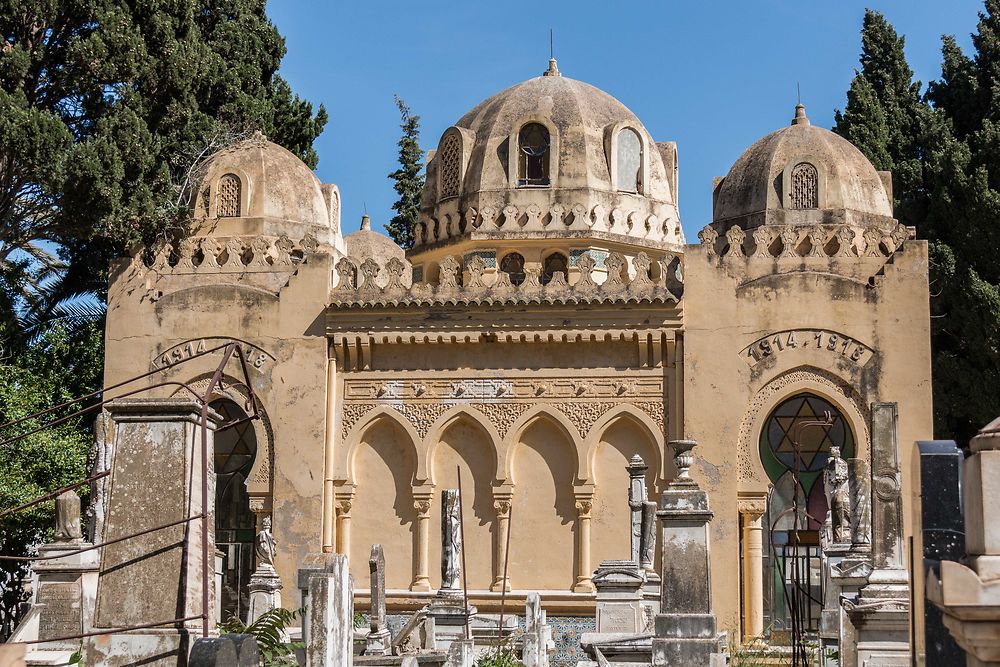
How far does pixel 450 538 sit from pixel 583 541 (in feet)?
17.5

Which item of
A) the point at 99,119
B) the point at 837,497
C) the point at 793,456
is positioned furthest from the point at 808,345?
the point at 99,119

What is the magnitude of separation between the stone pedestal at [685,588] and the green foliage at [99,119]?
13.5 metres

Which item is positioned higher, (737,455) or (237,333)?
(237,333)

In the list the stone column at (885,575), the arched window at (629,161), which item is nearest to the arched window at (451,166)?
the arched window at (629,161)

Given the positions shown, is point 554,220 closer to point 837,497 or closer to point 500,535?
point 500,535

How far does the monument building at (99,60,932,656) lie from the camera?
72.6 ft

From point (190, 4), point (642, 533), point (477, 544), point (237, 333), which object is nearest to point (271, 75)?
point (190, 4)

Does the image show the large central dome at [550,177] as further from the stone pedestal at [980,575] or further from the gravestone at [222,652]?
the stone pedestal at [980,575]

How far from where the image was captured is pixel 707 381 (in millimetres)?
22297

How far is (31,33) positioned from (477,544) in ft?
36.4

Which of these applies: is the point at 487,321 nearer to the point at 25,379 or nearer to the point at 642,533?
the point at 642,533

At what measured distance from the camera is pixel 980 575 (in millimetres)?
4754

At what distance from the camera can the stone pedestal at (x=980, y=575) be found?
473 cm

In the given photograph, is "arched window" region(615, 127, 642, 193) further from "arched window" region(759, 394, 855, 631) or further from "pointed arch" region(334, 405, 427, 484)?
"pointed arch" region(334, 405, 427, 484)
